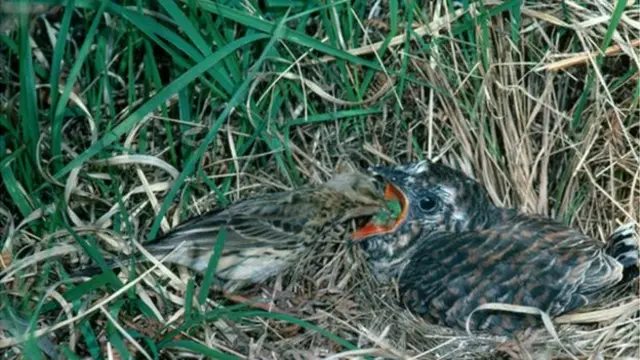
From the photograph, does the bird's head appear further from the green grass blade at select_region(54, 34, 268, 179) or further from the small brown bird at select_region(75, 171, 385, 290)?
the green grass blade at select_region(54, 34, 268, 179)

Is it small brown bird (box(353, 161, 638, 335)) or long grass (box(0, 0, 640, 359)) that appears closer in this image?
long grass (box(0, 0, 640, 359))

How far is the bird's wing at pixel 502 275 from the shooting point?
14.4 feet

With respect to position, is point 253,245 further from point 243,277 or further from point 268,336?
point 268,336

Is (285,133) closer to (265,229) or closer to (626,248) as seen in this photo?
(265,229)

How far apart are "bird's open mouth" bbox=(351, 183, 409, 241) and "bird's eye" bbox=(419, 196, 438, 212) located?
0.06 meters

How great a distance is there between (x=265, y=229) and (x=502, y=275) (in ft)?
2.97

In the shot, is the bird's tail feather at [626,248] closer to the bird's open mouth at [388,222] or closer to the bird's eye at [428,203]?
the bird's eye at [428,203]

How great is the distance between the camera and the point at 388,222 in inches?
194

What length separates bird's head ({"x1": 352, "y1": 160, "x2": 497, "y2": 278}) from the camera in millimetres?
4789

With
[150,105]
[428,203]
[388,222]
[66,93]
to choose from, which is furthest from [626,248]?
[66,93]

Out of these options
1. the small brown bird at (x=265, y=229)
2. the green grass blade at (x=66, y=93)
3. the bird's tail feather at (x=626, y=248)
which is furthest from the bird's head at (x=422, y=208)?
the green grass blade at (x=66, y=93)

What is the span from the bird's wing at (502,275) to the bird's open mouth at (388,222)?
238 millimetres

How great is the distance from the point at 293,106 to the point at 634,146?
55.5 inches

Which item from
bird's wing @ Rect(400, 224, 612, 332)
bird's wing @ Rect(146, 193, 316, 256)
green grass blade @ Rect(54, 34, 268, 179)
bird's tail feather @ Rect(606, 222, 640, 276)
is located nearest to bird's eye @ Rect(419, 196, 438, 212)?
bird's wing @ Rect(400, 224, 612, 332)
